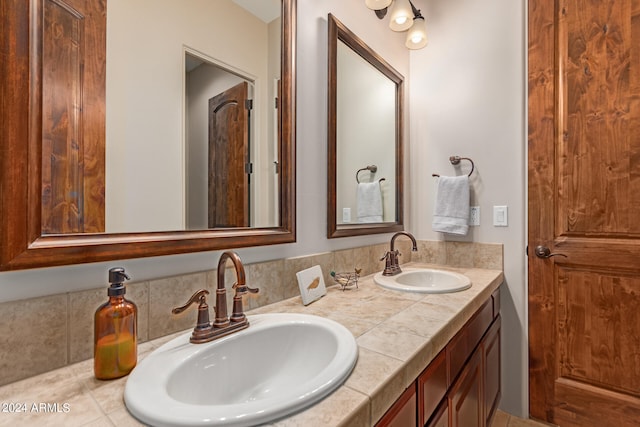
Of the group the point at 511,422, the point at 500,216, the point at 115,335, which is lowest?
the point at 511,422

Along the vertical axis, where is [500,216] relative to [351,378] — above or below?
above

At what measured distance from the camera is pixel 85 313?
0.68 metres

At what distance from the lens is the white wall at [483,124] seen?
167cm

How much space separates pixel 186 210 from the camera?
2.94 feet

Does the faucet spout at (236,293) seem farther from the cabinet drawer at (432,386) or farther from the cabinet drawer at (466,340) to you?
the cabinet drawer at (466,340)

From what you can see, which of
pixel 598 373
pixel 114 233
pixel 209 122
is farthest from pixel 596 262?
pixel 114 233

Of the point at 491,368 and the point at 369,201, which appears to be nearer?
the point at 491,368

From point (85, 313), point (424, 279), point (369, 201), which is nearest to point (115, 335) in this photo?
point (85, 313)

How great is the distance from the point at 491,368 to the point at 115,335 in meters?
1.55

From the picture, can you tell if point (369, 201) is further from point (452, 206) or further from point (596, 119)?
point (596, 119)

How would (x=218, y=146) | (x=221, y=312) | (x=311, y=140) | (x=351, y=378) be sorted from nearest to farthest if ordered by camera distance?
(x=351, y=378) → (x=221, y=312) → (x=218, y=146) → (x=311, y=140)

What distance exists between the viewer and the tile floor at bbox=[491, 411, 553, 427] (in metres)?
1.58

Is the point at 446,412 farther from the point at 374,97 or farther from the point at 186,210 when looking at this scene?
the point at 374,97

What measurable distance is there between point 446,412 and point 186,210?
0.98m
